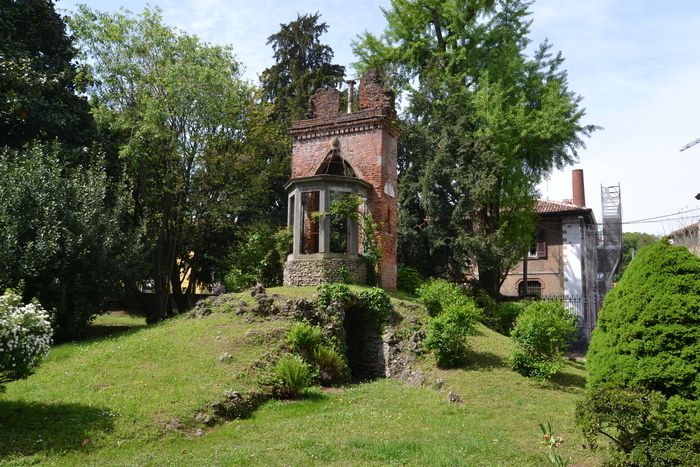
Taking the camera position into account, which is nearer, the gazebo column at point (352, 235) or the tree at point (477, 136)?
the gazebo column at point (352, 235)

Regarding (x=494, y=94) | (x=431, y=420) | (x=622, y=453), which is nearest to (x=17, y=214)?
(x=431, y=420)

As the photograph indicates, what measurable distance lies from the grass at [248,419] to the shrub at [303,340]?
60 cm

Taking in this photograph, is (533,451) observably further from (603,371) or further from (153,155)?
(153,155)

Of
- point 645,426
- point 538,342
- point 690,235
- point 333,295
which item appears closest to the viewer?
point 645,426

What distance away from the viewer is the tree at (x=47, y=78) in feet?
57.2

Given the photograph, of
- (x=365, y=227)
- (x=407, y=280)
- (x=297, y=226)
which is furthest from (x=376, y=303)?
(x=407, y=280)

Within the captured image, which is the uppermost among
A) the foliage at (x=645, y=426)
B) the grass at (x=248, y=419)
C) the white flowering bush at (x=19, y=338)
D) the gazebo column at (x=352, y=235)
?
the gazebo column at (x=352, y=235)

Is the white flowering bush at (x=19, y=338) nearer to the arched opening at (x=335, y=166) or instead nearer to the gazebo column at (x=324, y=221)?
the gazebo column at (x=324, y=221)

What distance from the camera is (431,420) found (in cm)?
995

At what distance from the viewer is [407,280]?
21.3 metres

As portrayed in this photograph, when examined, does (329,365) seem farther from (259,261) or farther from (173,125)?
(173,125)

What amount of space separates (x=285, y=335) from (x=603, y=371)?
322 inches

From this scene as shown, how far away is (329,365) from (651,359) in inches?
316

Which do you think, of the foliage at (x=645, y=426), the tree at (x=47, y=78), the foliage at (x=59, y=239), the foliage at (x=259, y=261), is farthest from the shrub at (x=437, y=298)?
the tree at (x=47, y=78)
